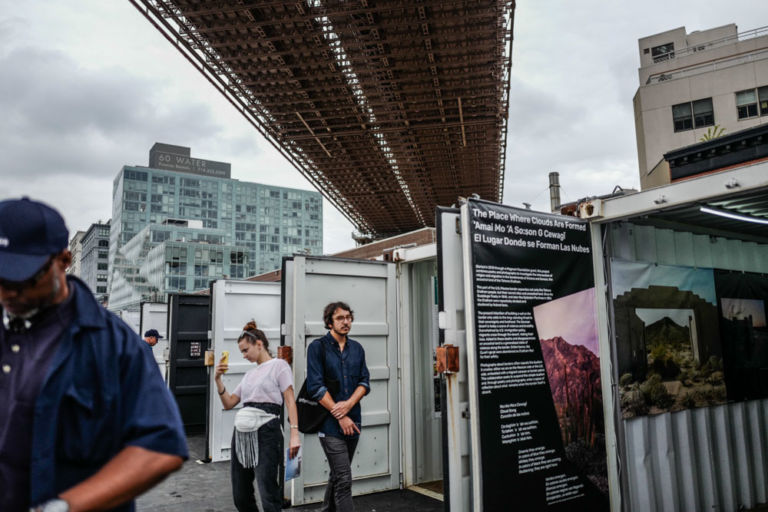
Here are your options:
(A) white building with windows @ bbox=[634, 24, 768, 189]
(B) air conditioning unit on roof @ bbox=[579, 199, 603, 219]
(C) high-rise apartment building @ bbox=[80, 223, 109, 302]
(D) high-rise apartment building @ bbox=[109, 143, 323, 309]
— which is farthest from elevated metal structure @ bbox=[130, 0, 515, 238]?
(C) high-rise apartment building @ bbox=[80, 223, 109, 302]

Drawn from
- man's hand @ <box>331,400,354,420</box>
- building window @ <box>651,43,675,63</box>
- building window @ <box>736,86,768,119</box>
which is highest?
building window @ <box>651,43,675,63</box>

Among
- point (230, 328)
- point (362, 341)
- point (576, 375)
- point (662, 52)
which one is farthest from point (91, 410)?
point (662, 52)

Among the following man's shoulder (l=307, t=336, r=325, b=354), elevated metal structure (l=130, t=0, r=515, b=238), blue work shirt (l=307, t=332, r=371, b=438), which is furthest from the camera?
elevated metal structure (l=130, t=0, r=515, b=238)

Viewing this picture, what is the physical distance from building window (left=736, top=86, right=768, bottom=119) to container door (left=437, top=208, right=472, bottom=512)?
1241 inches

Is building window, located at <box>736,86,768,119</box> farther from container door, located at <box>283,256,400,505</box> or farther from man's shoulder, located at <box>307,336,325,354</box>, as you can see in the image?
man's shoulder, located at <box>307,336,325,354</box>

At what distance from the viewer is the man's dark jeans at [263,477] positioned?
447 centimetres

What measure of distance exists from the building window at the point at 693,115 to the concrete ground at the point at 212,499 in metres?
31.2

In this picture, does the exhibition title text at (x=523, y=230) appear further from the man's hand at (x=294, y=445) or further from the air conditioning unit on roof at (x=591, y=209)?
the man's hand at (x=294, y=445)

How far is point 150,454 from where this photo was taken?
4.26 ft

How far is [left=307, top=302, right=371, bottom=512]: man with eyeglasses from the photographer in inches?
181

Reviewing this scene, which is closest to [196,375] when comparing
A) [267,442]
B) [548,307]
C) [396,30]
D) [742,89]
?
[267,442]

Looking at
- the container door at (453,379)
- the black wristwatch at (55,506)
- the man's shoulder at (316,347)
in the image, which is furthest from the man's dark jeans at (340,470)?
the black wristwatch at (55,506)

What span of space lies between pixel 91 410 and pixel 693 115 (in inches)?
1411

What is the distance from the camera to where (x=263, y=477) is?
14.7 ft
